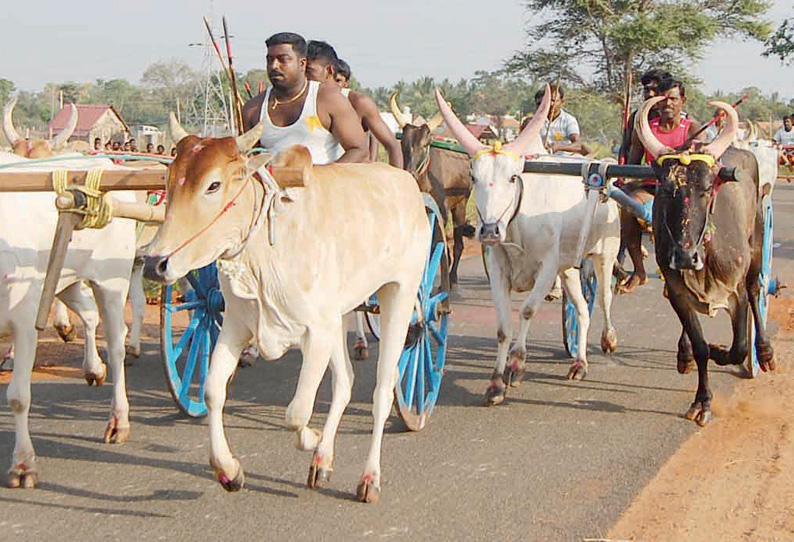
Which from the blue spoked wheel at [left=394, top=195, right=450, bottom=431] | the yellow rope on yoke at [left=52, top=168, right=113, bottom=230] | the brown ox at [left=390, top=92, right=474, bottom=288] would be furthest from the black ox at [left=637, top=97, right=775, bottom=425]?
the brown ox at [left=390, top=92, right=474, bottom=288]

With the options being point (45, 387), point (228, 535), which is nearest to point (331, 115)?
point (228, 535)

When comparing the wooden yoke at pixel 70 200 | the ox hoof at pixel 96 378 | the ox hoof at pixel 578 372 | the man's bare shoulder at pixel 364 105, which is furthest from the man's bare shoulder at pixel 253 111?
the ox hoof at pixel 578 372

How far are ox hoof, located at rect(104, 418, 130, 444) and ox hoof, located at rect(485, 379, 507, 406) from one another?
8.29ft

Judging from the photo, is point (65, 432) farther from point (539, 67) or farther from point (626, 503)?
point (539, 67)

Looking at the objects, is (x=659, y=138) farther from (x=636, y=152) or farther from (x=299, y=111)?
(x=299, y=111)

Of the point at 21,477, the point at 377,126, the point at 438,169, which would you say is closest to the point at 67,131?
the point at 377,126

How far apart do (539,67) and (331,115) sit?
3148cm

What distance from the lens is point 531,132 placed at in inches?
288

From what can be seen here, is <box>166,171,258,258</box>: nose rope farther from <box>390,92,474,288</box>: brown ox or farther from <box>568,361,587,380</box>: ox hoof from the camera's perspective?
<box>390,92,474,288</box>: brown ox

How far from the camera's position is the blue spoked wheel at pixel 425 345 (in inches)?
261

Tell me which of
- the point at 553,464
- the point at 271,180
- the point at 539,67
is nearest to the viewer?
the point at 271,180

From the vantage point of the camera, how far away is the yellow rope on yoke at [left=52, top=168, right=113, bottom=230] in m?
5.15

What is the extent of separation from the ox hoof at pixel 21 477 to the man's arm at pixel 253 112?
2.31 meters

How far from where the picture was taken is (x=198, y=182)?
14.9ft
